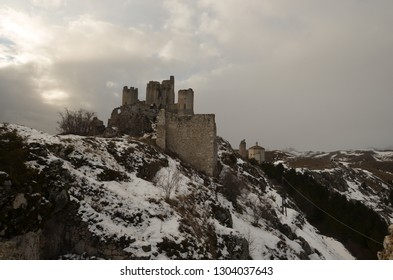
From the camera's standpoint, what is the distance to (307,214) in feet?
181

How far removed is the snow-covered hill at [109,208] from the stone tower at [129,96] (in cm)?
3738

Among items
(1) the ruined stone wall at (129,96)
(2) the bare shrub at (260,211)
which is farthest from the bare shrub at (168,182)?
(1) the ruined stone wall at (129,96)

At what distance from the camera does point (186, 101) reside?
204ft

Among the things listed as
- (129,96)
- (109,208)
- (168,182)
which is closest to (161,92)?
(129,96)

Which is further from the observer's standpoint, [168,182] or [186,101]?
[186,101]

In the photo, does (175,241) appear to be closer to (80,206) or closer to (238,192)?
(80,206)

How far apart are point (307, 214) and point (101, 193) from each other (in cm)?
4405

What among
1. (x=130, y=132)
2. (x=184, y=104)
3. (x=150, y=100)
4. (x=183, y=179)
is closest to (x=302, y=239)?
(x=183, y=179)

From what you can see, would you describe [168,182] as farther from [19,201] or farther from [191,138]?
[19,201]

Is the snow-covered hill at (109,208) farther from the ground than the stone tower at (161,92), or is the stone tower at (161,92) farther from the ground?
the stone tower at (161,92)

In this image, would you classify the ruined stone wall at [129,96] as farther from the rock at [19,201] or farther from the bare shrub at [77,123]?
the rock at [19,201]

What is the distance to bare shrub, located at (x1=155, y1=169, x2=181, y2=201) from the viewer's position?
22.9 m

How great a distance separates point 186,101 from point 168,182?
39.4 metres

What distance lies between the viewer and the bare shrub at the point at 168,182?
75.0ft
